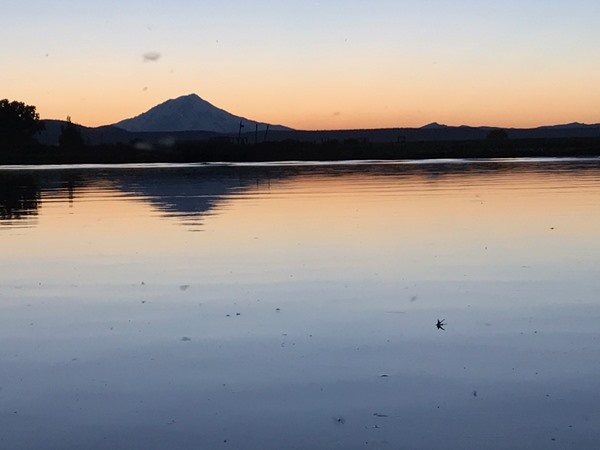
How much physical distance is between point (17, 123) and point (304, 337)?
13202cm

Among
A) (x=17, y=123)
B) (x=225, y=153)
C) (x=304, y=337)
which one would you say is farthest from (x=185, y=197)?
(x=17, y=123)

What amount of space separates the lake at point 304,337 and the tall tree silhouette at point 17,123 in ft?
387

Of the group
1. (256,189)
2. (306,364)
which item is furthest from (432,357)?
(256,189)

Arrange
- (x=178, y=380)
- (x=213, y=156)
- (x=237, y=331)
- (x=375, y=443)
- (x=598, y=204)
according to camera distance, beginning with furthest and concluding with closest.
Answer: (x=213, y=156)
(x=598, y=204)
(x=237, y=331)
(x=178, y=380)
(x=375, y=443)

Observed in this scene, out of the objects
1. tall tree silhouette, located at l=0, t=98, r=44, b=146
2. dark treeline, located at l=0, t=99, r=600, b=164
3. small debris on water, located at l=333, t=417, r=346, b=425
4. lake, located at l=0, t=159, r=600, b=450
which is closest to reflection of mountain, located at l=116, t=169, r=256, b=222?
lake, located at l=0, t=159, r=600, b=450

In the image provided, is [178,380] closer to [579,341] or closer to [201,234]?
[579,341]

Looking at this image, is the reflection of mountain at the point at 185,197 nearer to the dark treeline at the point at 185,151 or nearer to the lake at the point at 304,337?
the lake at the point at 304,337

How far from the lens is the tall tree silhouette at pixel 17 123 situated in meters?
131

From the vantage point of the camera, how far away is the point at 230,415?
673cm

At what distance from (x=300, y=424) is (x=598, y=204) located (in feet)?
68.1

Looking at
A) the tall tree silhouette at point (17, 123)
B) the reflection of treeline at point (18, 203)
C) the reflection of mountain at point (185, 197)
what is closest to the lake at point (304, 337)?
the reflection of mountain at point (185, 197)

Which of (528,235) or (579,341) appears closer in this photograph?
(579,341)

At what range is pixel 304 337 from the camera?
30.5ft

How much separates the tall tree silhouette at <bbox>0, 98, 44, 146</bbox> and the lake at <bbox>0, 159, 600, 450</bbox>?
118 meters
